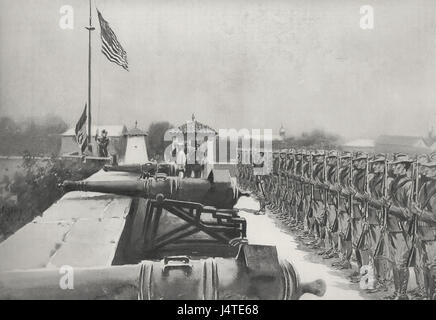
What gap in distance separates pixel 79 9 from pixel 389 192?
4417 mm

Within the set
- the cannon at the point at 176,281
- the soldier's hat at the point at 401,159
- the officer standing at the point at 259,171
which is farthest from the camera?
the officer standing at the point at 259,171

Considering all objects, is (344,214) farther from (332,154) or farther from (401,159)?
(401,159)

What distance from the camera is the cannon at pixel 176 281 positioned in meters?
3.06

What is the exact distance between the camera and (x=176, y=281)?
3.19m

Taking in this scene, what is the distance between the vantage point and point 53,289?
3078 millimetres

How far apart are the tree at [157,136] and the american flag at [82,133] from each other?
33.6 inches

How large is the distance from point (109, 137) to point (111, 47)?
4.09 feet

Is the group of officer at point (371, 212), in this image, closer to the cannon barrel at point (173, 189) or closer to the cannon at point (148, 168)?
the cannon barrel at point (173, 189)

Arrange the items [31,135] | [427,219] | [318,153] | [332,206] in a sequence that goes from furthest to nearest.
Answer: [332,206] < [318,153] < [31,135] < [427,219]

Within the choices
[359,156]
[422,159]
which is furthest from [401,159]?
[359,156]

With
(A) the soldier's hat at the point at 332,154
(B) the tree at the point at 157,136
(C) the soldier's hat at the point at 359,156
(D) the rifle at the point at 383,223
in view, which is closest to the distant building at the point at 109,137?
(B) the tree at the point at 157,136

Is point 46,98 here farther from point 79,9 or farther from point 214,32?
point 214,32

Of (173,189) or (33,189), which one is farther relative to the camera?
(33,189)
